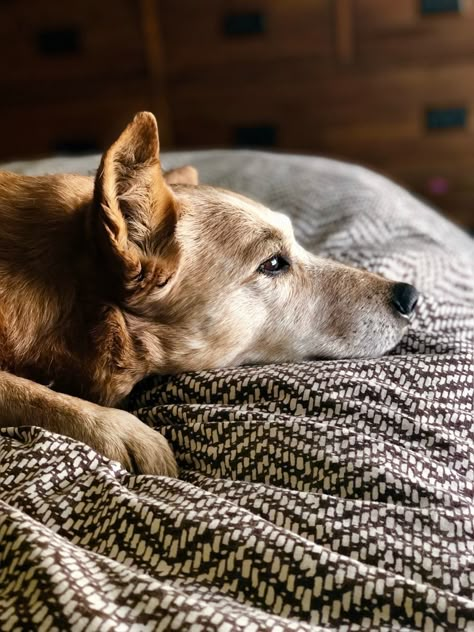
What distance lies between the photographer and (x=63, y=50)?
12.5 feet

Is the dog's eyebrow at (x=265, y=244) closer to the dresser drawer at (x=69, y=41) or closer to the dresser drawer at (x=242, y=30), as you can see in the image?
the dresser drawer at (x=242, y=30)

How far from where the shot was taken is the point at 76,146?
13.2 feet

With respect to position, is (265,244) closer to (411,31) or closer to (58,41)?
(411,31)

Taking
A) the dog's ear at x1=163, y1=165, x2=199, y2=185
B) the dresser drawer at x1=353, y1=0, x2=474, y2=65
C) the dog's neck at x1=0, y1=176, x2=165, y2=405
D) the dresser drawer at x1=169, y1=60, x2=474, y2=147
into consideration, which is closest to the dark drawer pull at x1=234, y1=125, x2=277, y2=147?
the dresser drawer at x1=169, y1=60, x2=474, y2=147

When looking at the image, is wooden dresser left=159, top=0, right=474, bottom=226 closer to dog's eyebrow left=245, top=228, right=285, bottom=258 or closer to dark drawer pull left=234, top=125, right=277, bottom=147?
dark drawer pull left=234, top=125, right=277, bottom=147

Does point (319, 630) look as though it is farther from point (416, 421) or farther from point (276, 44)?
point (276, 44)

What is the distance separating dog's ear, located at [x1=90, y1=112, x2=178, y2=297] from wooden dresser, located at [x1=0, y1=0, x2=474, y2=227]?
2684 mm

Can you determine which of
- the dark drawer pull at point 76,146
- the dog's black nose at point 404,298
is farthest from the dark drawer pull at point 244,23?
the dog's black nose at point 404,298

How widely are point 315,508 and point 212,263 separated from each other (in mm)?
620

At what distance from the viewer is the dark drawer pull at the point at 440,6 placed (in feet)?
11.3

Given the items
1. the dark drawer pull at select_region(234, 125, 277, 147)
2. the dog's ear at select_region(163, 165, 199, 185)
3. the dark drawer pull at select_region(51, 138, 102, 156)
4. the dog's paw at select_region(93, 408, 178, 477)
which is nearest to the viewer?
the dog's paw at select_region(93, 408, 178, 477)

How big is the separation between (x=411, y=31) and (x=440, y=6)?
0.17 m

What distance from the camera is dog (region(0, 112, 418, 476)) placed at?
3.70 feet

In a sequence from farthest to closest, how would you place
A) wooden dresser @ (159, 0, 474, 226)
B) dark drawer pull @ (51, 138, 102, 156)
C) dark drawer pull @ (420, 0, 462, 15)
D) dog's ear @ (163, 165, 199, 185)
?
dark drawer pull @ (51, 138, 102, 156) → wooden dresser @ (159, 0, 474, 226) → dark drawer pull @ (420, 0, 462, 15) → dog's ear @ (163, 165, 199, 185)
